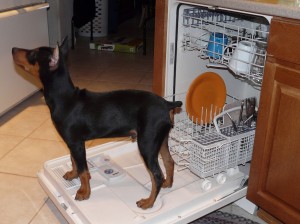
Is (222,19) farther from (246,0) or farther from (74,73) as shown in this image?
(74,73)

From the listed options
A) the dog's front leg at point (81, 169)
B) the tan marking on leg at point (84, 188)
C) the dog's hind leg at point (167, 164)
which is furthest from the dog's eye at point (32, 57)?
the dog's hind leg at point (167, 164)

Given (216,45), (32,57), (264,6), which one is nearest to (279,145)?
(264,6)

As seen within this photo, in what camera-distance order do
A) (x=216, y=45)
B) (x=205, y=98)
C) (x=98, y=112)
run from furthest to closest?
(x=205, y=98) → (x=216, y=45) → (x=98, y=112)

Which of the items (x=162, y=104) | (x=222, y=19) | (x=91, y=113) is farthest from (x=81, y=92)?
(x=222, y=19)

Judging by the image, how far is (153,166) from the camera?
142 centimetres

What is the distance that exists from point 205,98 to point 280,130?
1.88 ft

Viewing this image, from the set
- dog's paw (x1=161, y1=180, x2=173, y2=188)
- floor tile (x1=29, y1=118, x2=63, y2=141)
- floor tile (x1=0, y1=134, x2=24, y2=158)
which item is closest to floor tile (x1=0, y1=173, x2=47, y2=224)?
floor tile (x1=0, y1=134, x2=24, y2=158)

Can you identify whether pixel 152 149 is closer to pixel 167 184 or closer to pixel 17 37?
pixel 167 184

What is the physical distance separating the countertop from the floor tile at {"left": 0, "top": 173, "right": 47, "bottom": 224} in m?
1.14

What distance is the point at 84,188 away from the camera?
149 cm

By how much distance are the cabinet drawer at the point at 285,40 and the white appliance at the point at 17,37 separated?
1.64 meters

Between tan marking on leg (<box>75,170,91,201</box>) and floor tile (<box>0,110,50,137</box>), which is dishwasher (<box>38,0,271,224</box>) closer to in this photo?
tan marking on leg (<box>75,170,91,201</box>)

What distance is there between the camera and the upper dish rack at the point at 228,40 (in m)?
1.55

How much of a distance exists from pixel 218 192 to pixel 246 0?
75cm
